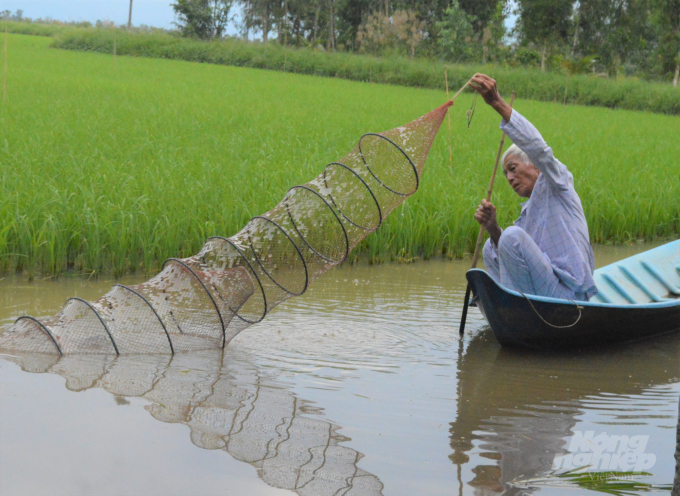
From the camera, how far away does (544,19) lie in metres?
25.3

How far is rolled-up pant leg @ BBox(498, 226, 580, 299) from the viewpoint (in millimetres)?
3053

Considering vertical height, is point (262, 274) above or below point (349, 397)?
above

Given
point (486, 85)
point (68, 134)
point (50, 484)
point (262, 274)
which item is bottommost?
point (50, 484)

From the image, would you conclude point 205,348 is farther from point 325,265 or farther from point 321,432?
point 321,432

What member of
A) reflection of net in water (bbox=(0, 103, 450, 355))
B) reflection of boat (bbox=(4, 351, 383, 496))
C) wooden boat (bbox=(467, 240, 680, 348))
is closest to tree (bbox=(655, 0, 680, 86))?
wooden boat (bbox=(467, 240, 680, 348))

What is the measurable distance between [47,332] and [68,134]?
4.60 metres

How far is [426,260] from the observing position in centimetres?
507

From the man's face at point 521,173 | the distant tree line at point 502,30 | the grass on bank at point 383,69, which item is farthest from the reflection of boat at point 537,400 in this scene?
the distant tree line at point 502,30

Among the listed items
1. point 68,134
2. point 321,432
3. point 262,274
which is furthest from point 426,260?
point 68,134

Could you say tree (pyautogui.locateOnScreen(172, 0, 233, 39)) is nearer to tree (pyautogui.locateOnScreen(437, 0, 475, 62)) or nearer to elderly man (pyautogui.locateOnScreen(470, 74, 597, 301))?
tree (pyautogui.locateOnScreen(437, 0, 475, 62))

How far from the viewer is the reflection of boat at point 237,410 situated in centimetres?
207

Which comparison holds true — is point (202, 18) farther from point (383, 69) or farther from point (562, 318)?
point (562, 318)

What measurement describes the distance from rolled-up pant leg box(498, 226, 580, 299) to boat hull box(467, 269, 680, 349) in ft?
0.41

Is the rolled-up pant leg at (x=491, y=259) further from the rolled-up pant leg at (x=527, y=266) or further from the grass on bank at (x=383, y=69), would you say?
the grass on bank at (x=383, y=69)
